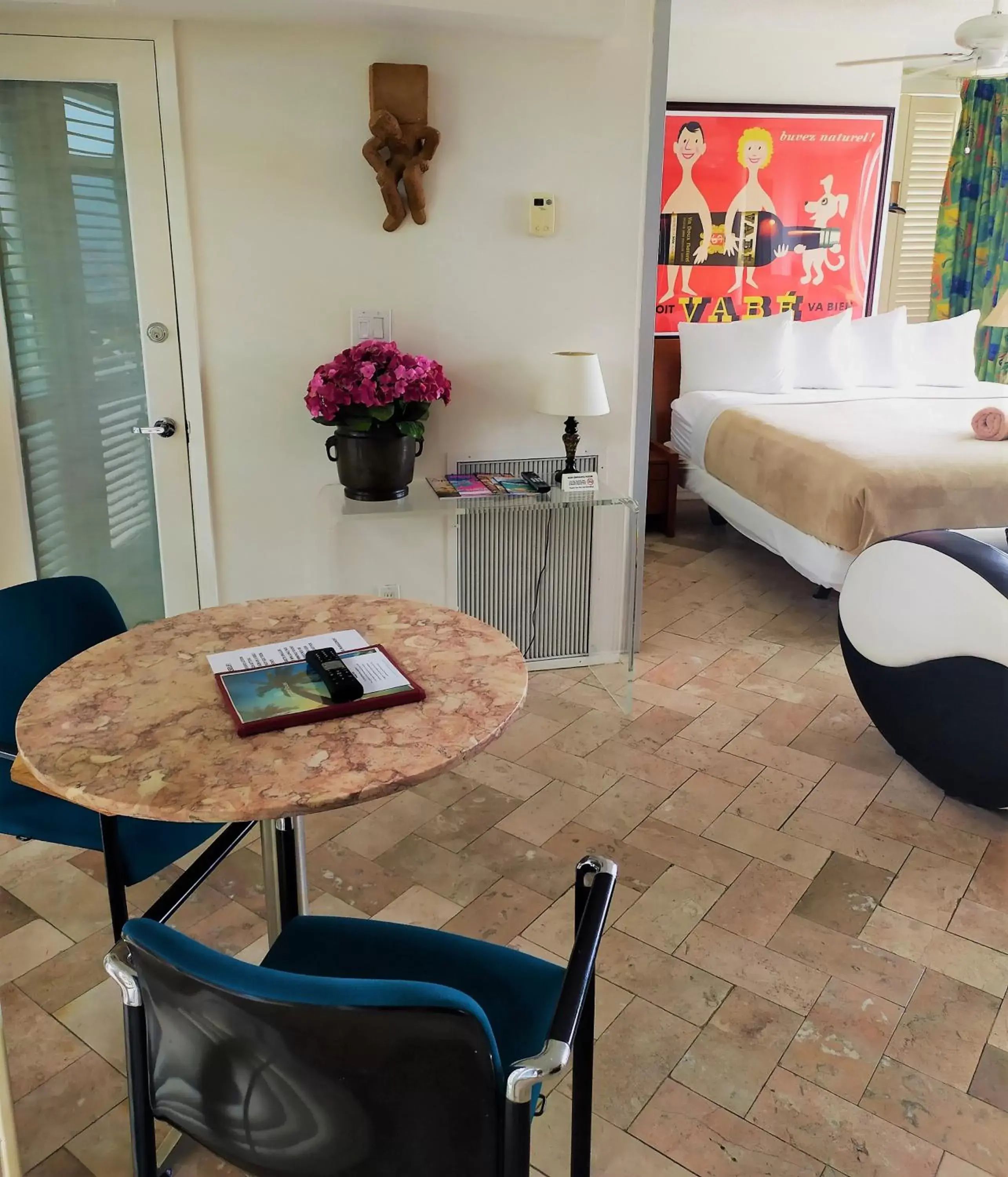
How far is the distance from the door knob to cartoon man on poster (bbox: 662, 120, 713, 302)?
3264 millimetres

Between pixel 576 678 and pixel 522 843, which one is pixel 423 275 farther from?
pixel 522 843

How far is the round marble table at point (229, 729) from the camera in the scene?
1.26m

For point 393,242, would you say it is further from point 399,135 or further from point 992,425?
point 992,425

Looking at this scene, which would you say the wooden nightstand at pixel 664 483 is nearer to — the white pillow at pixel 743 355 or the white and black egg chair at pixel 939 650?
the white pillow at pixel 743 355

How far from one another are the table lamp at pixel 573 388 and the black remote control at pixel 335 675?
62.2 inches

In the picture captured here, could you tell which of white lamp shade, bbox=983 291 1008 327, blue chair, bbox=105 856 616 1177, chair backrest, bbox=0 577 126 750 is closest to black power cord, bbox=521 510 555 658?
chair backrest, bbox=0 577 126 750

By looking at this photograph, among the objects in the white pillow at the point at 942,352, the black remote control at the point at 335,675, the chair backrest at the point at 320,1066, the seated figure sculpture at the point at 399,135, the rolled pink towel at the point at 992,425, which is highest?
the seated figure sculpture at the point at 399,135

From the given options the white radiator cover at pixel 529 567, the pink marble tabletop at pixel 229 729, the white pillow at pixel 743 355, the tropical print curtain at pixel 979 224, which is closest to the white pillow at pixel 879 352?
the white pillow at pixel 743 355

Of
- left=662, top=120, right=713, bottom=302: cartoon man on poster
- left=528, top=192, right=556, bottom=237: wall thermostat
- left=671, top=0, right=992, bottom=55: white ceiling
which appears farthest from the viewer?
left=662, top=120, right=713, bottom=302: cartoon man on poster

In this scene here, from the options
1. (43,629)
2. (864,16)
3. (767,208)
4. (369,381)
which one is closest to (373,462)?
(369,381)

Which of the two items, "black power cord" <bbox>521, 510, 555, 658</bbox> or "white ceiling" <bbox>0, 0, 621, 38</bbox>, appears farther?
"black power cord" <bbox>521, 510, 555, 658</bbox>

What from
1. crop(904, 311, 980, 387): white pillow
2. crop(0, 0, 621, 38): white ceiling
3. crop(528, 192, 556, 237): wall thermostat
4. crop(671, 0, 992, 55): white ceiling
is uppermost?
crop(671, 0, 992, 55): white ceiling

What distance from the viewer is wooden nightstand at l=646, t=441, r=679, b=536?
503cm

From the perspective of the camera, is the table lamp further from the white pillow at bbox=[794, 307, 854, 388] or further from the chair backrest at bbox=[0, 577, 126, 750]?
the white pillow at bbox=[794, 307, 854, 388]
